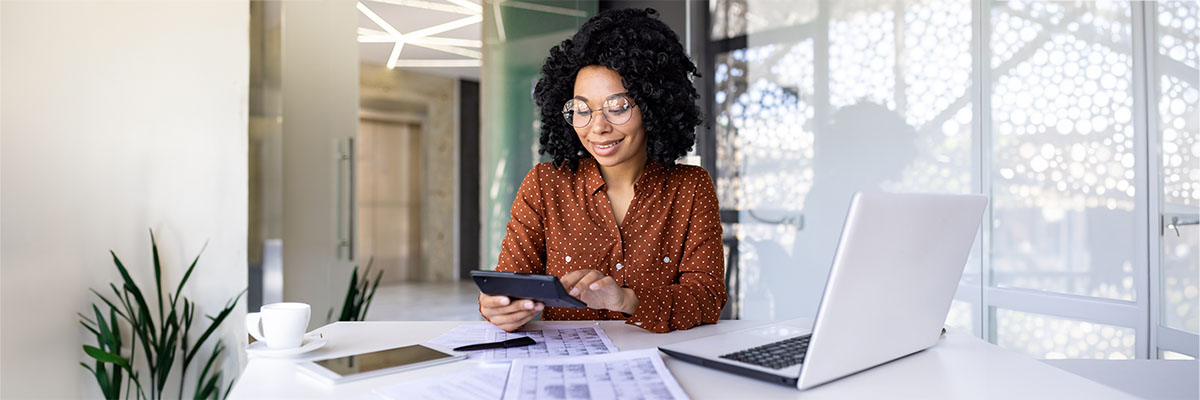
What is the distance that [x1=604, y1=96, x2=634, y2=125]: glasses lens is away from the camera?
1.59m

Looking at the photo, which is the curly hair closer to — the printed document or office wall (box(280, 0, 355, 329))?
the printed document

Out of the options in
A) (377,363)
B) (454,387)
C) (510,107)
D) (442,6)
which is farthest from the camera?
(442,6)

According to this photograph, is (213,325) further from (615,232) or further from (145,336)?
(615,232)

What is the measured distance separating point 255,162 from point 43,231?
1096 mm

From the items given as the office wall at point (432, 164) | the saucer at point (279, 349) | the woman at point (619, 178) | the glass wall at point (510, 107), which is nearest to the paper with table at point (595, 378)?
the saucer at point (279, 349)

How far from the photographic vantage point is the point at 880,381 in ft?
3.10

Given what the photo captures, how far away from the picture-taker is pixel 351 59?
13.2ft

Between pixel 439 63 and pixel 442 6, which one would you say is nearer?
pixel 442 6

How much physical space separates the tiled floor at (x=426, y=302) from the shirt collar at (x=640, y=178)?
4.41m

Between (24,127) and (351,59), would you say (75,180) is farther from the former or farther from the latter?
(351,59)

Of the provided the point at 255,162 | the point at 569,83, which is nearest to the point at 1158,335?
the point at 569,83

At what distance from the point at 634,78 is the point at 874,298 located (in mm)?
844

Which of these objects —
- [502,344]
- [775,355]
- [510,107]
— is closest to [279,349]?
[502,344]

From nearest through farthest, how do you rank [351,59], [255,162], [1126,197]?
[1126,197] < [255,162] < [351,59]
